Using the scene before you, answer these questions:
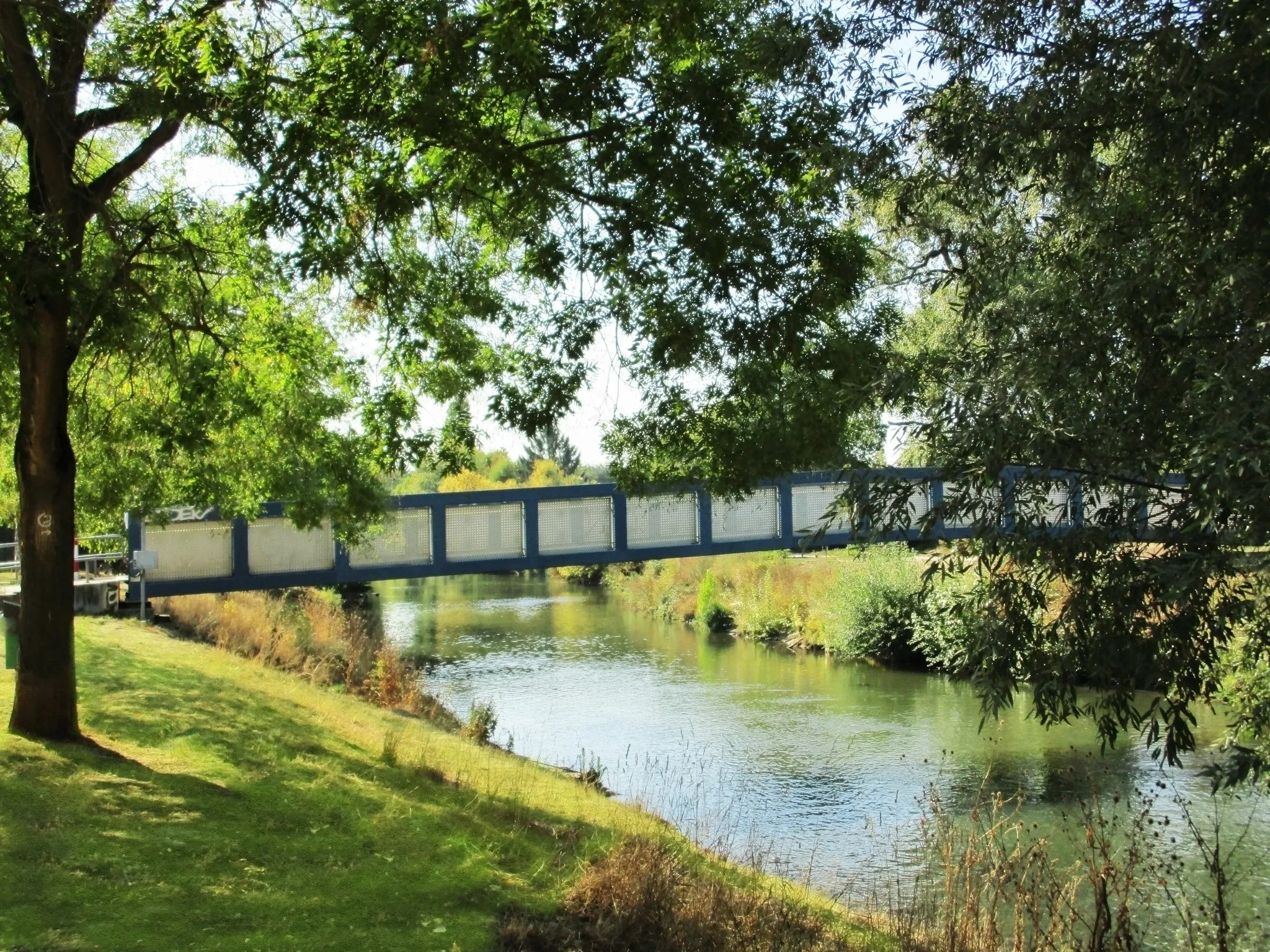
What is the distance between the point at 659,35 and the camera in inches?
298

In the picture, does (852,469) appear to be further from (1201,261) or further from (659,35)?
(659,35)

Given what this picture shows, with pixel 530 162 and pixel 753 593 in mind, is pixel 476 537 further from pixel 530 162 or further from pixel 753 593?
pixel 753 593

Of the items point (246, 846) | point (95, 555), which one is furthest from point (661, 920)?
point (95, 555)

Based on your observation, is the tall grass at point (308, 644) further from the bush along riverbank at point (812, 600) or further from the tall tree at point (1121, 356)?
the tall tree at point (1121, 356)

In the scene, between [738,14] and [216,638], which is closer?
[738,14]

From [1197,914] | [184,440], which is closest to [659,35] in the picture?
[184,440]

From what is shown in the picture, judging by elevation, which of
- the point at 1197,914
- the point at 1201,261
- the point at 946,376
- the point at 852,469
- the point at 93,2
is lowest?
the point at 1197,914

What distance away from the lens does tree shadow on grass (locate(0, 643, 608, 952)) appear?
638 centimetres

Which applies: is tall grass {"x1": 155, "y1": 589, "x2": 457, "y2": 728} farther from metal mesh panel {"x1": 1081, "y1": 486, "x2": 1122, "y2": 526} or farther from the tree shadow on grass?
metal mesh panel {"x1": 1081, "y1": 486, "x2": 1122, "y2": 526}

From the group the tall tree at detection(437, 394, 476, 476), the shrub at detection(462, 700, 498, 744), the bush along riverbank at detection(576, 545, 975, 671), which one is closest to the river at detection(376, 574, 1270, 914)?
the shrub at detection(462, 700, 498, 744)

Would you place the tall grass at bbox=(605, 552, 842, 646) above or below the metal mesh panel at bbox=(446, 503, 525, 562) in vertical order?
below

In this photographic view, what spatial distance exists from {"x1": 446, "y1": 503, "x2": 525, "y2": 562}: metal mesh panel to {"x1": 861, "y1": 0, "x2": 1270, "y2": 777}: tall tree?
13.0 metres

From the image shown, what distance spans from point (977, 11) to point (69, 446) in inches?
270

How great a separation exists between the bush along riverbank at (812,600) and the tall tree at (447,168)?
35.0ft
